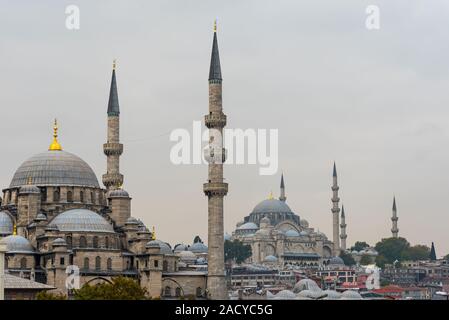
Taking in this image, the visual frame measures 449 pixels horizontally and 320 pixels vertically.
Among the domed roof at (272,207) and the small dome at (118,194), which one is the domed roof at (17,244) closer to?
the small dome at (118,194)

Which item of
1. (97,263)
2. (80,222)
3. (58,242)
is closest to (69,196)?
(80,222)

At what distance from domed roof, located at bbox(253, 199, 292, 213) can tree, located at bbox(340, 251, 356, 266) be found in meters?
8.36

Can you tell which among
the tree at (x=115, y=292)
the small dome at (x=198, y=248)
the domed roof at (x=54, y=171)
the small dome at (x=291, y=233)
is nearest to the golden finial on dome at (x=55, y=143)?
the domed roof at (x=54, y=171)

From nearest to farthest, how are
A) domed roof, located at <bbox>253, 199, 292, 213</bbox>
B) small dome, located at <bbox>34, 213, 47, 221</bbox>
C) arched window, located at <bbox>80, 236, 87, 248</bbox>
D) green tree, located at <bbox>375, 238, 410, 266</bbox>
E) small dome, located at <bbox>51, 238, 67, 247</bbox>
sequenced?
small dome, located at <bbox>51, 238, 67, 247</bbox> → arched window, located at <bbox>80, 236, 87, 248</bbox> → small dome, located at <bbox>34, 213, 47, 221</bbox> → green tree, located at <bbox>375, 238, 410, 266</bbox> → domed roof, located at <bbox>253, 199, 292, 213</bbox>

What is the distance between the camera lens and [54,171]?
65.4 meters

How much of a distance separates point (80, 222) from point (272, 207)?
6765 cm

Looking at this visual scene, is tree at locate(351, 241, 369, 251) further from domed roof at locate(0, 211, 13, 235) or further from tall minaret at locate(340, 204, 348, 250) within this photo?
domed roof at locate(0, 211, 13, 235)

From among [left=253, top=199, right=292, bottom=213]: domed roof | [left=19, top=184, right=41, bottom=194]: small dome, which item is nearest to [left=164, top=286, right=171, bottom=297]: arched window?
[left=19, top=184, right=41, bottom=194]: small dome

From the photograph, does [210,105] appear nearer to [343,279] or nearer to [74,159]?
[74,159]

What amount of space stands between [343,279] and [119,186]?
153 ft

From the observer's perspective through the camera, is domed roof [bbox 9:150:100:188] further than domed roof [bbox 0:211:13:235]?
Yes

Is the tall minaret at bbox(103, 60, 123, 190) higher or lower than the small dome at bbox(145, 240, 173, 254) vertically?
higher

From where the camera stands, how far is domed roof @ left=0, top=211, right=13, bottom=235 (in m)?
63.8

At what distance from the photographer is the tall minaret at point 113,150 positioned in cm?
6612
